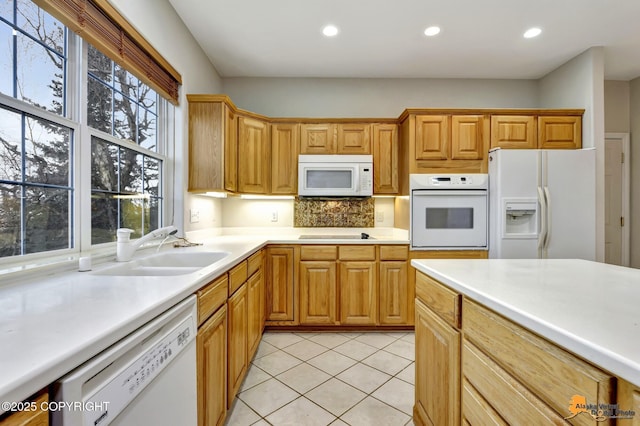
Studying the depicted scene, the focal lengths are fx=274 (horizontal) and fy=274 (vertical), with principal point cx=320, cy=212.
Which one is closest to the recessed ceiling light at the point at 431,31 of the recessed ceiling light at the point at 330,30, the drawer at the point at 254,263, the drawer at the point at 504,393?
the recessed ceiling light at the point at 330,30

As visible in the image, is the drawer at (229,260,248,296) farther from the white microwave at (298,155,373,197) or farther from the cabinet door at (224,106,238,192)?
the white microwave at (298,155,373,197)

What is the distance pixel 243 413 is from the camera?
1578 millimetres

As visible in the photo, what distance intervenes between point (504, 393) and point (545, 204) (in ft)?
7.83

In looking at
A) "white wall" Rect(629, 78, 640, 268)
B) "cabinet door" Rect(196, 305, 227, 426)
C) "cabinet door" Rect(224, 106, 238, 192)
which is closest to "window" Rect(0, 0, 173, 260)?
"cabinet door" Rect(224, 106, 238, 192)

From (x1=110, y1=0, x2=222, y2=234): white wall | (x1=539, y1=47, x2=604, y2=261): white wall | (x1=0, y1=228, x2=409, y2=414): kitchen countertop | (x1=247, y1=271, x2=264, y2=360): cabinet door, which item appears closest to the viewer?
(x1=0, y1=228, x2=409, y2=414): kitchen countertop

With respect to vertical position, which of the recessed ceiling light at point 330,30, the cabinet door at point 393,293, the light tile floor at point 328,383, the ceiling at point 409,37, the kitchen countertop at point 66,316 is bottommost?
the light tile floor at point 328,383

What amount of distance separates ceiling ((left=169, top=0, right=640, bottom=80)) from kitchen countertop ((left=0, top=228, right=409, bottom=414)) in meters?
2.16

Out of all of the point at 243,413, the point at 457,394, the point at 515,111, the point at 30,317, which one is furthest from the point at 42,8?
the point at 515,111

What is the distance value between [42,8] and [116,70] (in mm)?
561

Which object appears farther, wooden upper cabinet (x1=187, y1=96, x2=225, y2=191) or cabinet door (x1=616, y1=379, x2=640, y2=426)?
wooden upper cabinet (x1=187, y1=96, x2=225, y2=191)

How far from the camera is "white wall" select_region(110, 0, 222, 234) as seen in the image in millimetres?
1800

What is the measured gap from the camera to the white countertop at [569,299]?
53 cm

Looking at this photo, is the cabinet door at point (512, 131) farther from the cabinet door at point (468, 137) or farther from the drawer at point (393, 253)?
the drawer at point (393, 253)

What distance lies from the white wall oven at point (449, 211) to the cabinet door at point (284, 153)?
4.04 feet
